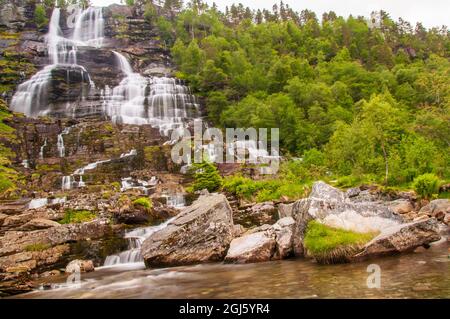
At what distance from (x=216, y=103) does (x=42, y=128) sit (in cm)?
3387

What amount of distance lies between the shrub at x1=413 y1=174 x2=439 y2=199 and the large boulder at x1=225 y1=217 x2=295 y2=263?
55.9 feet

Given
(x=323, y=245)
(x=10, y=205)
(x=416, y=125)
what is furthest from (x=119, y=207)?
(x=416, y=125)

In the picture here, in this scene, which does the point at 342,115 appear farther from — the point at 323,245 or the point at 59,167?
the point at 323,245

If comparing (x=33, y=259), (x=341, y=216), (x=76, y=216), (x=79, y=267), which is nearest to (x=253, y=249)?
(x=341, y=216)

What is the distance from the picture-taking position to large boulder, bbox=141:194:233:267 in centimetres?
1694

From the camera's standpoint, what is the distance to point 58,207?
33.7 metres

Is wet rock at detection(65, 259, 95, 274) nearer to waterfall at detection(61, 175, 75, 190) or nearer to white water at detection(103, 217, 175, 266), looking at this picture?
white water at detection(103, 217, 175, 266)

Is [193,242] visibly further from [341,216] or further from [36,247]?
[36,247]

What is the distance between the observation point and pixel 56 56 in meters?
86.8

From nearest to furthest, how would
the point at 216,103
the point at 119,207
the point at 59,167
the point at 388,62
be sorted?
the point at 119,207 < the point at 59,167 < the point at 216,103 < the point at 388,62

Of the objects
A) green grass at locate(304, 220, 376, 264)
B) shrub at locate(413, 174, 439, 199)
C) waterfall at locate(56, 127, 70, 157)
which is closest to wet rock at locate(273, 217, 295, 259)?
green grass at locate(304, 220, 376, 264)

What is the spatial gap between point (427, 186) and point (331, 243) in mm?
19186

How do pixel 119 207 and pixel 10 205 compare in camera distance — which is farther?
pixel 10 205

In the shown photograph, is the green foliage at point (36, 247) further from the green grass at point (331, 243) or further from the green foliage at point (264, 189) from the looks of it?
the green foliage at point (264, 189)
